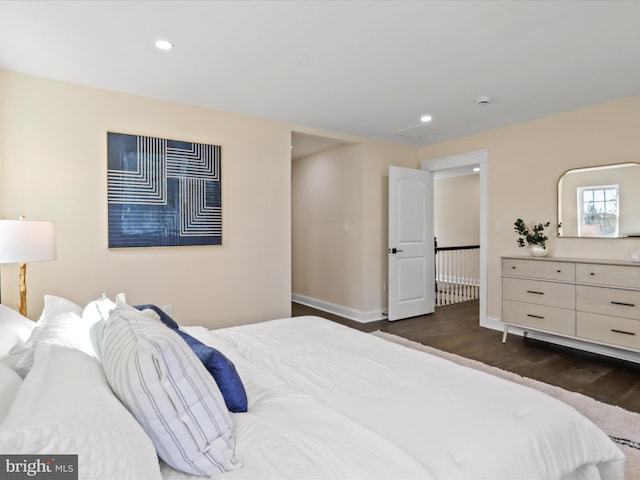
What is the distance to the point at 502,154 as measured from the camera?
4324mm

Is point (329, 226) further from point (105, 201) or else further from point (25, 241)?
point (25, 241)

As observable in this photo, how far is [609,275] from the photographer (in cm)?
309

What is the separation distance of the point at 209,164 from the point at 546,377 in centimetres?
355

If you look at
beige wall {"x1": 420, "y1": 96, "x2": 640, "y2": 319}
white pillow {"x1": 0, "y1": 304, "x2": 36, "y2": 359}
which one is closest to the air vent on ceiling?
beige wall {"x1": 420, "y1": 96, "x2": 640, "y2": 319}

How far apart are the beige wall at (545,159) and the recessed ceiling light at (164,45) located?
3.70 meters

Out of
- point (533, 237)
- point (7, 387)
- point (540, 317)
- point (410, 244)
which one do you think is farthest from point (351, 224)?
point (7, 387)

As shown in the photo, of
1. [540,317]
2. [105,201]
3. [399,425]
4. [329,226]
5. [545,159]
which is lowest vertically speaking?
[540,317]

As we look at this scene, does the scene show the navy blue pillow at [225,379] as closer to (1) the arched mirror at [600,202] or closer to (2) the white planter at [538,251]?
(2) the white planter at [538,251]

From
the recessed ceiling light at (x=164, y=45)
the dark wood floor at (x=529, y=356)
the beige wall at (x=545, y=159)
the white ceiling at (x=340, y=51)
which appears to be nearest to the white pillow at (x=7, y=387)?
the white ceiling at (x=340, y=51)

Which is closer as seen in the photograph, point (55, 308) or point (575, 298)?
point (55, 308)

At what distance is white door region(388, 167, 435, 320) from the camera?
→ 4809 mm

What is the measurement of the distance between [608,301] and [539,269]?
2.00 ft

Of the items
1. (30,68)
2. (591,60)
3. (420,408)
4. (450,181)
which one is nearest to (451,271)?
(450,181)

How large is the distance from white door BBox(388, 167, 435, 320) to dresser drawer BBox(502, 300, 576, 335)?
1338 millimetres
